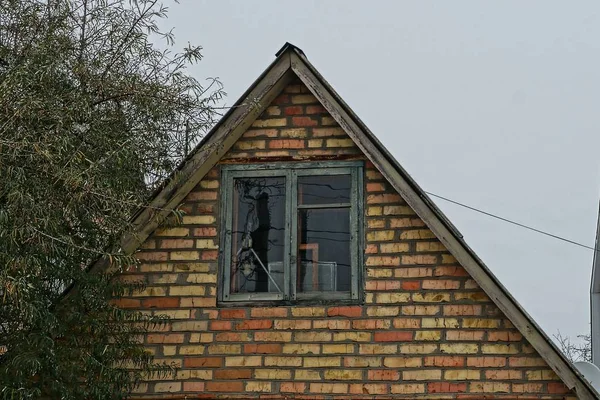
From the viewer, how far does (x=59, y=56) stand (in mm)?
9078

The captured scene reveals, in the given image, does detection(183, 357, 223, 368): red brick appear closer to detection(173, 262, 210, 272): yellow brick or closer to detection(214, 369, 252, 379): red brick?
detection(214, 369, 252, 379): red brick

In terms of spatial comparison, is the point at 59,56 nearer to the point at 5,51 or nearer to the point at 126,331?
→ the point at 5,51

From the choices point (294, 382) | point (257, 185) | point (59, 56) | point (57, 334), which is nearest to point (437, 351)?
point (294, 382)

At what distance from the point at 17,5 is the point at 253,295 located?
345 cm

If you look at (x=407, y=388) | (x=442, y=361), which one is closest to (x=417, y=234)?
(x=442, y=361)

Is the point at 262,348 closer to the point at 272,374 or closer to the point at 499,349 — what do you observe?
the point at 272,374

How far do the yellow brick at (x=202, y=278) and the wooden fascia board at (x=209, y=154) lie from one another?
0.60 meters

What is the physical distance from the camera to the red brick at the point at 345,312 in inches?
383

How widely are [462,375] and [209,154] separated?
10.4 ft

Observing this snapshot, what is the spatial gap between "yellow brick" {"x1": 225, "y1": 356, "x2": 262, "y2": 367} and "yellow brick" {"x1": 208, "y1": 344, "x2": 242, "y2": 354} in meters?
0.07

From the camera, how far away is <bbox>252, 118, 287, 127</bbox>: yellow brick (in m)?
10.4

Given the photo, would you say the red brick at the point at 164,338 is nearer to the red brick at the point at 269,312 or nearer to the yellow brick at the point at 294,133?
the red brick at the point at 269,312

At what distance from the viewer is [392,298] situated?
31.9 ft

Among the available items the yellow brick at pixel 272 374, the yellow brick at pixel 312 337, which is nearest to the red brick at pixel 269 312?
the yellow brick at pixel 312 337
